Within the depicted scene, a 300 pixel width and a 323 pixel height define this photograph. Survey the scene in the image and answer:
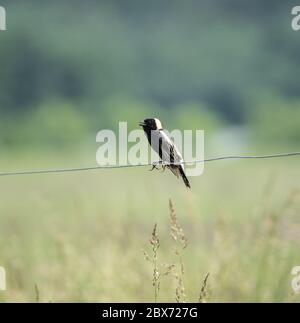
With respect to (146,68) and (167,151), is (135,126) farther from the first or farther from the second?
(167,151)

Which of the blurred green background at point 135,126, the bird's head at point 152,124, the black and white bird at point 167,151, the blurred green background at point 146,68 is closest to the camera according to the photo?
the black and white bird at point 167,151

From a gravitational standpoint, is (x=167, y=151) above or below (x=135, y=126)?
below

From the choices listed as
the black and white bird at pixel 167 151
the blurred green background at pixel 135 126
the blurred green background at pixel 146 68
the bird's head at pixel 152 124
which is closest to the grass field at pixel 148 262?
the blurred green background at pixel 135 126

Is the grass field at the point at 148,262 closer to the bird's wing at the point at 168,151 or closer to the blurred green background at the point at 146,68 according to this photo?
the bird's wing at the point at 168,151

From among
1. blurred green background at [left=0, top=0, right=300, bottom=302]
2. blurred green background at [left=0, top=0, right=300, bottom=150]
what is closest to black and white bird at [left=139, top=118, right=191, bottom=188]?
blurred green background at [left=0, top=0, right=300, bottom=302]

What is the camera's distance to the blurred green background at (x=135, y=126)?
9.02 metres

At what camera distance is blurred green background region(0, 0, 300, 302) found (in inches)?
355

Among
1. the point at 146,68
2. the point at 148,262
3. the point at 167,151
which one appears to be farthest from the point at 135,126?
the point at 167,151

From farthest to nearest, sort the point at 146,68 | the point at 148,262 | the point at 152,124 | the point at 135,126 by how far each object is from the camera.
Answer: the point at 146,68
the point at 135,126
the point at 148,262
the point at 152,124

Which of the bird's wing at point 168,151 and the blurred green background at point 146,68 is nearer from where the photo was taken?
the bird's wing at point 168,151

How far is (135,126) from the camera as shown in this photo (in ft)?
94.4
